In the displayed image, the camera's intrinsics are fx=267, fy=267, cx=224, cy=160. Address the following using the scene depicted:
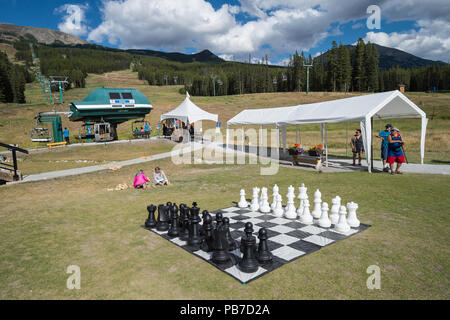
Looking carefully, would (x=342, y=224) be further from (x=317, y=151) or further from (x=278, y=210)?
(x=317, y=151)

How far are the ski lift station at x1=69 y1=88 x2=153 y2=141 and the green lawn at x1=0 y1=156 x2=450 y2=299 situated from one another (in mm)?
18067

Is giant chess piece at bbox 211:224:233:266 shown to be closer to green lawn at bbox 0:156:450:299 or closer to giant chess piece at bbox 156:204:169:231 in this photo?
green lawn at bbox 0:156:450:299

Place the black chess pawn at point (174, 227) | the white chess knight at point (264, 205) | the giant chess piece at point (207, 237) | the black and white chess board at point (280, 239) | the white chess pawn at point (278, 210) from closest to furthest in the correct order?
1. the black and white chess board at point (280, 239)
2. the giant chess piece at point (207, 237)
3. the black chess pawn at point (174, 227)
4. the white chess pawn at point (278, 210)
5. the white chess knight at point (264, 205)

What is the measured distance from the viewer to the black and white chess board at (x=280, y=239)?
3.78 meters

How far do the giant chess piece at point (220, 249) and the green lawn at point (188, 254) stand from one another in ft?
0.51

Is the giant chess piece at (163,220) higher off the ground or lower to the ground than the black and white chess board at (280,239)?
higher

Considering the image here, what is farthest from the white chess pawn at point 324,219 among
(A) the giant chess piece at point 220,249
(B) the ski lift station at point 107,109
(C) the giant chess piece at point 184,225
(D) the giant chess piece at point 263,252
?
(B) the ski lift station at point 107,109

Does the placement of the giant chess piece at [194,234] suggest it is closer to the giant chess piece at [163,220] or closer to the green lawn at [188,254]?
the green lawn at [188,254]

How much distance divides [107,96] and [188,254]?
2479 centimetres

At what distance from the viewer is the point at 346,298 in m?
3.04

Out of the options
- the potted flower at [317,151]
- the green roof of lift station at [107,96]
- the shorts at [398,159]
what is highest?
the green roof of lift station at [107,96]

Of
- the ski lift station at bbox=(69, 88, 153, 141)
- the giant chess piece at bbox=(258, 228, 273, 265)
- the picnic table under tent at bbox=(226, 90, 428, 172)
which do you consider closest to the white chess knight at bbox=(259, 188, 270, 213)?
the giant chess piece at bbox=(258, 228, 273, 265)

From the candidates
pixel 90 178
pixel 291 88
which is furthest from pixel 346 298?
pixel 291 88

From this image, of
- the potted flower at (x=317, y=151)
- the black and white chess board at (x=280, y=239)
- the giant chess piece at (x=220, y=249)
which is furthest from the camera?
the potted flower at (x=317, y=151)
